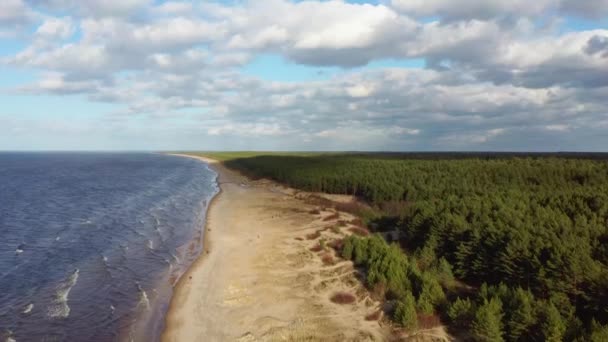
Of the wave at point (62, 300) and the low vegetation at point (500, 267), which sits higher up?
the low vegetation at point (500, 267)

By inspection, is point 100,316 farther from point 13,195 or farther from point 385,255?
point 13,195

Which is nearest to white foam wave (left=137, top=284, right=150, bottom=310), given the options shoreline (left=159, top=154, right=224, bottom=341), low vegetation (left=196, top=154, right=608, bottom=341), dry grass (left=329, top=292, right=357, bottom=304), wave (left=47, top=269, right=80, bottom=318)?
shoreline (left=159, top=154, right=224, bottom=341)

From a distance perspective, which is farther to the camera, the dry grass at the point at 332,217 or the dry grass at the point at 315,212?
the dry grass at the point at 315,212

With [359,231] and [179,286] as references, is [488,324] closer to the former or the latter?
[179,286]

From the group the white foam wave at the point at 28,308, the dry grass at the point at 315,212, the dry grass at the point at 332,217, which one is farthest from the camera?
the dry grass at the point at 315,212

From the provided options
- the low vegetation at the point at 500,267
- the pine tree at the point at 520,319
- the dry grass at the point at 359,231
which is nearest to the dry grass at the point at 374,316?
the low vegetation at the point at 500,267

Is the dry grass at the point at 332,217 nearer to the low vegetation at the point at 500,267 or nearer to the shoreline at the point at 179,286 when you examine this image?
the low vegetation at the point at 500,267

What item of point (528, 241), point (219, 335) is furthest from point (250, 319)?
point (528, 241)

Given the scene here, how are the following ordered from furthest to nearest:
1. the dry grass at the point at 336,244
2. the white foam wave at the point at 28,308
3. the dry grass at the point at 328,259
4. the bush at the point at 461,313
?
the dry grass at the point at 336,244 → the dry grass at the point at 328,259 → the white foam wave at the point at 28,308 → the bush at the point at 461,313
